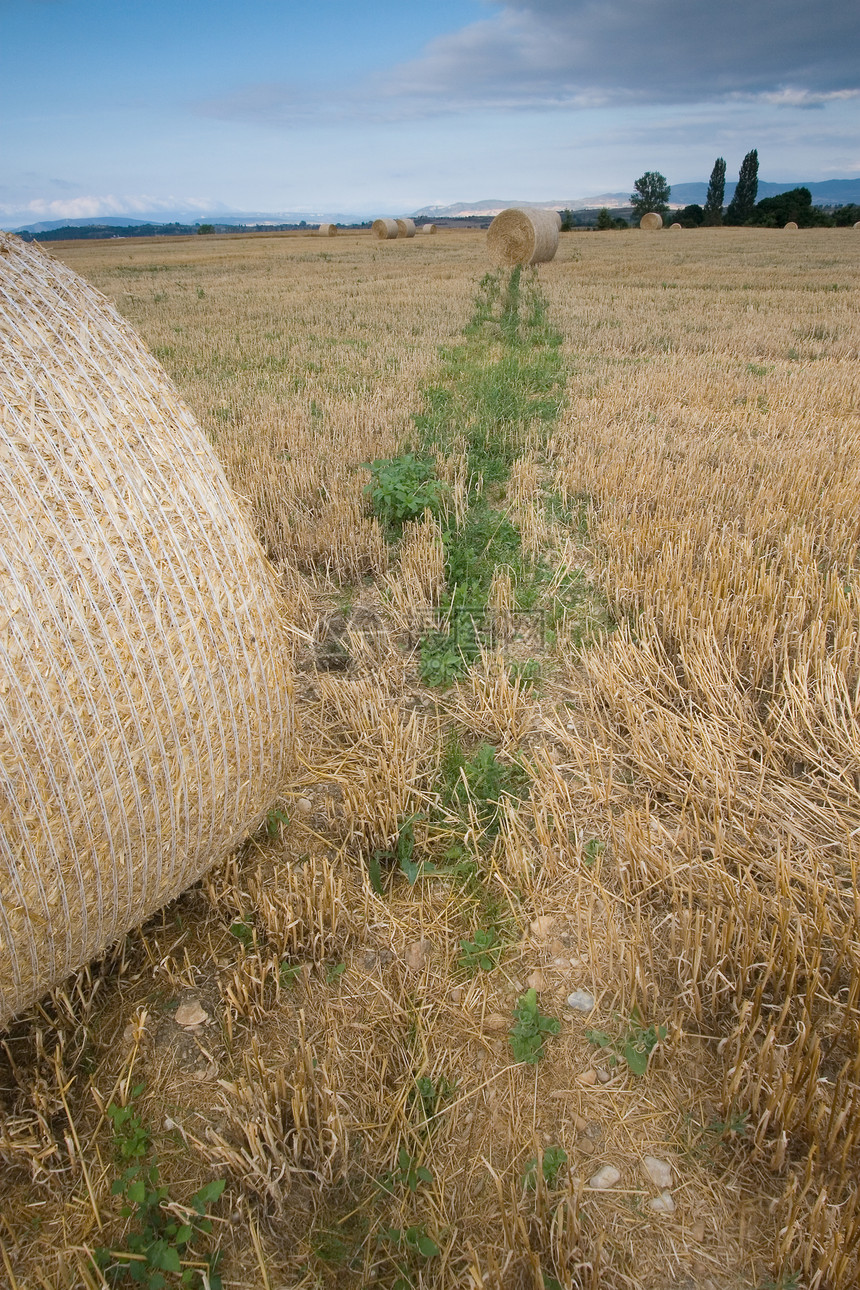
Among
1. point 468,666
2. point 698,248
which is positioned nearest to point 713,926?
point 468,666

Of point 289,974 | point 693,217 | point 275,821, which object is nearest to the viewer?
point 289,974

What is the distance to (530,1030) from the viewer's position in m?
2.28

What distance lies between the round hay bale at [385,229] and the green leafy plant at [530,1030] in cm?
4357

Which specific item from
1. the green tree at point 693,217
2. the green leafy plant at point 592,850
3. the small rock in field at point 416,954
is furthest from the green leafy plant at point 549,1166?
the green tree at point 693,217

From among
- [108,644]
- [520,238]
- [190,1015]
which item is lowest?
[190,1015]

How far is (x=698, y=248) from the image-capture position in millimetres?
28062

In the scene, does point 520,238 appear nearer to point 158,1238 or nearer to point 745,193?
point 158,1238

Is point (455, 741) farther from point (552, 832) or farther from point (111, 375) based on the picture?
point (111, 375)

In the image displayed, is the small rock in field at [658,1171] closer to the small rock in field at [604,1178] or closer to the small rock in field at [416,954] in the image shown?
the small rock in field at [604,1178]

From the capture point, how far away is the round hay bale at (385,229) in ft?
130

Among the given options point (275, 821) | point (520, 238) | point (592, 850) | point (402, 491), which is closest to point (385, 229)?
point (520, 238)

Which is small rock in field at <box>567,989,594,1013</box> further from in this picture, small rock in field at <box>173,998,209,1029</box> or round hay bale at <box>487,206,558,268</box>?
round hay bale at <box>487,206,558,268</box>

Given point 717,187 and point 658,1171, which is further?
point 717,187

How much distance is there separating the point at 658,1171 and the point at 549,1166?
0.93 ft
